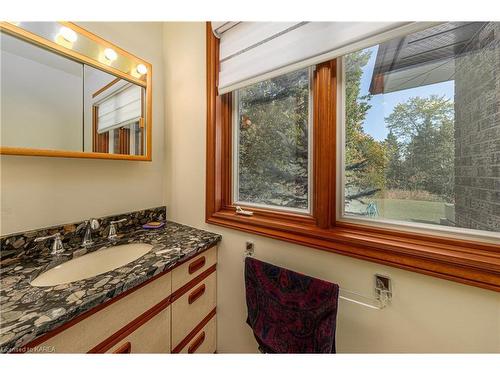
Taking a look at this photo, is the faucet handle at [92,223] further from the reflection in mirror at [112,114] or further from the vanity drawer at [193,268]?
the vanity drawer at [193,268]

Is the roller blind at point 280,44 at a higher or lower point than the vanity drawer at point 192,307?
higher

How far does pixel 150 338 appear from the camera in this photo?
2.53 feet

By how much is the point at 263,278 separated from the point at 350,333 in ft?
1.39

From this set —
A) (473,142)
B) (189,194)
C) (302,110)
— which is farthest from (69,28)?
(473,142)

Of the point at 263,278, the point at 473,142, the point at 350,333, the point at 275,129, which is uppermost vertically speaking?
the point at 275,129

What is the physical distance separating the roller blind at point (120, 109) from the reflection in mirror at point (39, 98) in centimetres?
9

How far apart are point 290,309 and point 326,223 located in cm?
40

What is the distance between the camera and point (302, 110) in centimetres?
100

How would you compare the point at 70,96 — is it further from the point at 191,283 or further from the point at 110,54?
the point at 191,283

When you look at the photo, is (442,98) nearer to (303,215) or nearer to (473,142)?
(473,142)

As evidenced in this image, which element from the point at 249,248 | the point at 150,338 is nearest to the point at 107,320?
the point at 150,338

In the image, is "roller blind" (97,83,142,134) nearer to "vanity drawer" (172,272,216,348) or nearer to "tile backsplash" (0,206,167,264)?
"tile backsplash" (0,206,167,264)

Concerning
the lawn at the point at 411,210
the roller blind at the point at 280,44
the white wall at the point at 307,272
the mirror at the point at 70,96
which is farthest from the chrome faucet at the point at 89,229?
the lawn at the point at 411,210

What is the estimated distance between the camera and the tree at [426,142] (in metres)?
0.72
